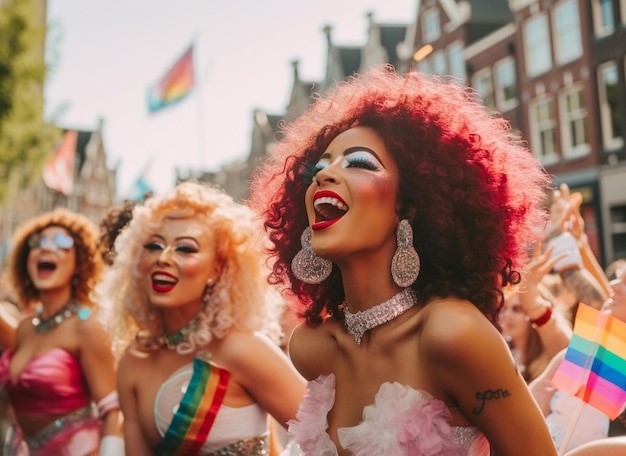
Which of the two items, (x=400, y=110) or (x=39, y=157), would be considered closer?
(x=400, y=110)

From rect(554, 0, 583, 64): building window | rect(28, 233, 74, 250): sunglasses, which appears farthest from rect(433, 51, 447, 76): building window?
rect(28, 233, 74, 250): sunglasses

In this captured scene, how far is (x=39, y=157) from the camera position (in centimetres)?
1958

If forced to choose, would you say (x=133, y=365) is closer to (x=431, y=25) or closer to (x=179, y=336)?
(x=179, y=336)

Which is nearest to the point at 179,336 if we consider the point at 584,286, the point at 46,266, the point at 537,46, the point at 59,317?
the point at 59,317

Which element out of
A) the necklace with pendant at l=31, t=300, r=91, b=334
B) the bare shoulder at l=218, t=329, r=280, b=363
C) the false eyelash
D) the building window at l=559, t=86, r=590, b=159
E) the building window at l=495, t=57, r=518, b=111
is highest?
the building window at l=495, t=57, r=518, b=111

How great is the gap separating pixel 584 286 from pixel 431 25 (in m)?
25.1

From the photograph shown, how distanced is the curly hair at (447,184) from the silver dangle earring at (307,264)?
0.34ft

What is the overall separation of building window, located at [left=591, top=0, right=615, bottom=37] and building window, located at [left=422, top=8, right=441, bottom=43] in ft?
26.8

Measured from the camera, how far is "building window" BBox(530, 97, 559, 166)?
2202 cm

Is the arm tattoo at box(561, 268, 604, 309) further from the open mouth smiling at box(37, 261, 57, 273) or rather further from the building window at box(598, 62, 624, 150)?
the building window at box(598, 62, 624, 150)

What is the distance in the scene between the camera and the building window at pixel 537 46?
22062 millimetres

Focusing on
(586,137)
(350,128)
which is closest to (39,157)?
(586,137)

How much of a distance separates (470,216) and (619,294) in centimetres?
147

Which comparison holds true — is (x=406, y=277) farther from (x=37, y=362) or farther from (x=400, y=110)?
(x=37, y=362)
